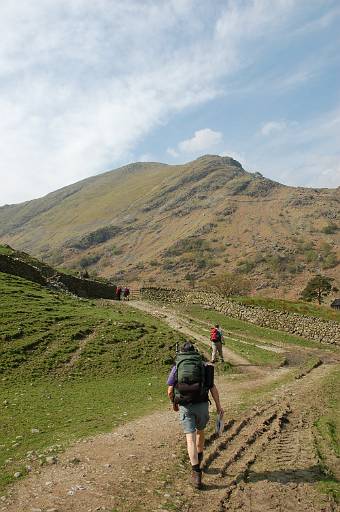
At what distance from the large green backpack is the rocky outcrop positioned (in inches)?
1183

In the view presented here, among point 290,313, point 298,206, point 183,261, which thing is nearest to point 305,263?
point 183,261

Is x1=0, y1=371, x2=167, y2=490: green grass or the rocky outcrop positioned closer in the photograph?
x1=0, y1=371, x2=167, y2=490: green grass

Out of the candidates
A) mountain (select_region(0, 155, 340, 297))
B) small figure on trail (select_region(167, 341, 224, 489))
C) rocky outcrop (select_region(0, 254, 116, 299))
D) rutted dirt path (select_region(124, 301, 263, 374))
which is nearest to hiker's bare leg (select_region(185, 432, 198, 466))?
small figure on trail (select_region(167, 341, 224, 489))

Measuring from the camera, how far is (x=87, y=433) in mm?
10805

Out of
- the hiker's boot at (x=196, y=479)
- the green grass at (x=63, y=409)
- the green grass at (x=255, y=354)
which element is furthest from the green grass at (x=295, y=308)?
the hiker's boot at (x=196, y=479)

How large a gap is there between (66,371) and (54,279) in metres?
24.4

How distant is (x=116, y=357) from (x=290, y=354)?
489 inches

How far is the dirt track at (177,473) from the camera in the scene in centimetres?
706

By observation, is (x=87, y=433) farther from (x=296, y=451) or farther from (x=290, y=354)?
(x=290, y=354)

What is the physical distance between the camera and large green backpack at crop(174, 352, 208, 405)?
8062 mm

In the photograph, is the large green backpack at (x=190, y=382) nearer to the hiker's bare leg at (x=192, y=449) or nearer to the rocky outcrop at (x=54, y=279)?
the hiker's bare leg at (x=192, y=449)

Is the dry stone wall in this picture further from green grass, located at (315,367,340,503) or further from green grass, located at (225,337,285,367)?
green grass, located at (315,367,340,503)

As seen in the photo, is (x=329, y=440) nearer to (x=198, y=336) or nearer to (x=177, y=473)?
(x=177, y=473)

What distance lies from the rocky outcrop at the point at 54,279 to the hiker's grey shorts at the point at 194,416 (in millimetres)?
30131
